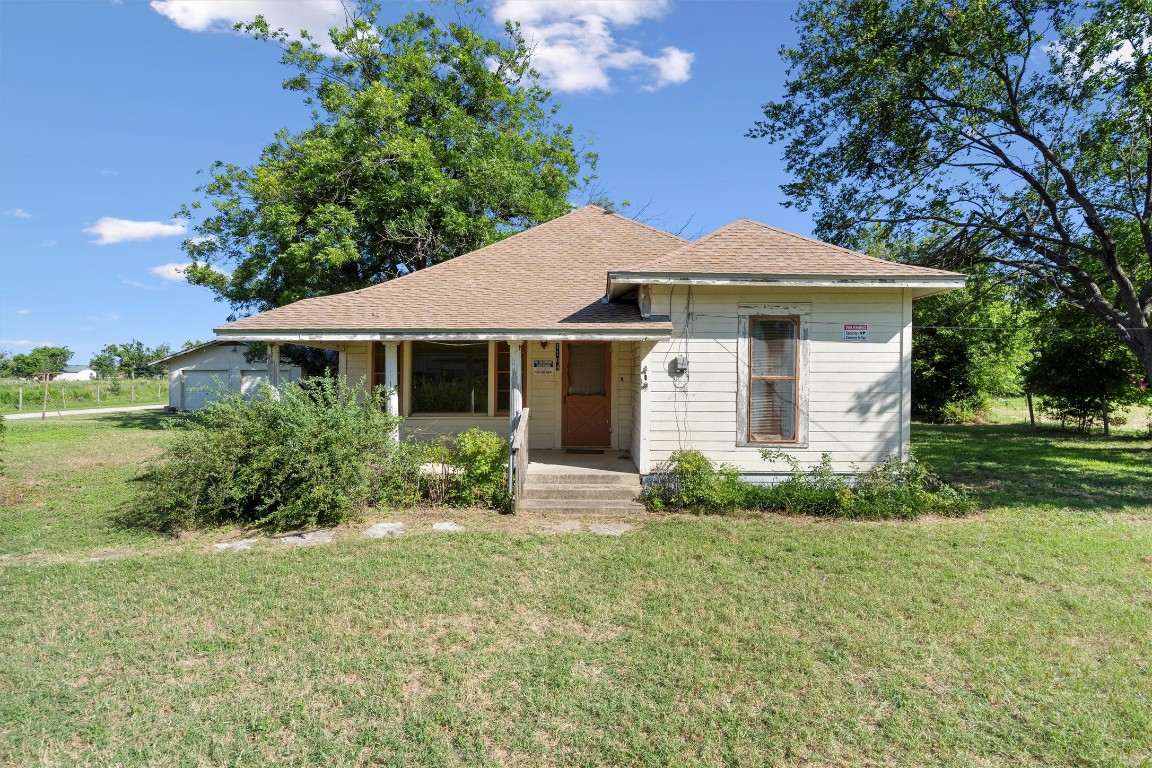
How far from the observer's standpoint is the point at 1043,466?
36.2ft

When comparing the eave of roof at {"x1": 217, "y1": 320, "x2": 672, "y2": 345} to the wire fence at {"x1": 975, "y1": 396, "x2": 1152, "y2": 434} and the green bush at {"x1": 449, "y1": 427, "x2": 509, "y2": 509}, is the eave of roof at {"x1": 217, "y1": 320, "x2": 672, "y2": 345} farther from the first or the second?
the wire fence at {"x1": 975, "y1": 396, "x2": 1152, "y2": 434}

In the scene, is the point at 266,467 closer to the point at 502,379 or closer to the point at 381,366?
the point at 381,366

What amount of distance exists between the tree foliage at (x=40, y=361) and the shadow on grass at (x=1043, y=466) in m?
74.6

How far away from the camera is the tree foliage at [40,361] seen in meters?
58.9

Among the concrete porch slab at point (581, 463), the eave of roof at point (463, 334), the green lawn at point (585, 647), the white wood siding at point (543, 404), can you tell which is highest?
the eave of roof at point (463, 334)

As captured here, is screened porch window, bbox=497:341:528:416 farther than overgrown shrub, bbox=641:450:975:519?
Yes

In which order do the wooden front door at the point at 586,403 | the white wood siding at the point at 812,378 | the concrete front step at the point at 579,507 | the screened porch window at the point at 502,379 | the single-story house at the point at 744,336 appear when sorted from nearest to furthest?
the concrete front step at the point at 579,507 < the single-story house at the point at 744,336 < the white wood siding at the point at 812,378 < the wooden front door at the point at 586,403 < the screened porch window at the point at 502,379

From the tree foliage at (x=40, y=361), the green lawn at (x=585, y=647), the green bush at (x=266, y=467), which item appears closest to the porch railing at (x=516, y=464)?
the green lawn at (x=585, y=647)

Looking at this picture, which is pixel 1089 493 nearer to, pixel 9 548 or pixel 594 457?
pixel 594 457

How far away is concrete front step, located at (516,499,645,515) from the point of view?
7.53m

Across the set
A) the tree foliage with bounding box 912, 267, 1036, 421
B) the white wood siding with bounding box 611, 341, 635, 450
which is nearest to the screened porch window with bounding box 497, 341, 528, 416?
the white wood siding with bounding box 611, 341, 635, 450

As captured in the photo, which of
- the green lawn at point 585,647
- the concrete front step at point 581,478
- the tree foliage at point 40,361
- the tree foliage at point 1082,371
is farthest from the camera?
the tree foliage at point 40,361

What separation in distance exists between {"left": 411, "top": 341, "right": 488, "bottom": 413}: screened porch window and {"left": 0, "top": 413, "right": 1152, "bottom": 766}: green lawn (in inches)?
144

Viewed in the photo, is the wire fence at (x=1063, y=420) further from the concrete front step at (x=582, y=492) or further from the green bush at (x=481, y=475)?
the green bush at (x=481, y=475)
